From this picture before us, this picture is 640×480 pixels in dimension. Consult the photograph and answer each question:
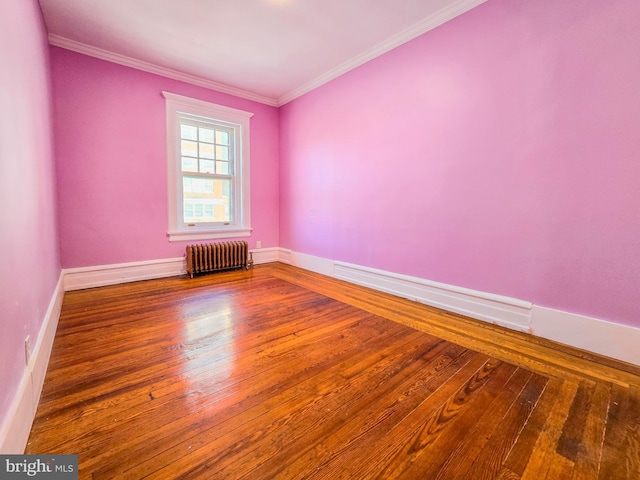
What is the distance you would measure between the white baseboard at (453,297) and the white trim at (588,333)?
10 centimetres

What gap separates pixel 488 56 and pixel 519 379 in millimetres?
2504

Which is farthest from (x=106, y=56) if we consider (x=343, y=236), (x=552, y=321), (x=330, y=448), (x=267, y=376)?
(x=552, y=321)

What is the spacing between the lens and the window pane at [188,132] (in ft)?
13.4

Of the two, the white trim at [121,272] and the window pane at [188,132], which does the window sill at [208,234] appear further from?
the window pane at [188,132]

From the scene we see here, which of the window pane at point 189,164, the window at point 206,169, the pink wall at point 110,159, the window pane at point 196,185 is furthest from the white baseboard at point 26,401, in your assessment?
the window pane at point 189,164

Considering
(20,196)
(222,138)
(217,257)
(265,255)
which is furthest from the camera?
(265,255)

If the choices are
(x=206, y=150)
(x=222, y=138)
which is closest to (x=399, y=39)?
(x=222, y=138)

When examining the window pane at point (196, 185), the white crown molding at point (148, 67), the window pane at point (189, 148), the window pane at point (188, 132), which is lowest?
the window pane at point (196, 185)

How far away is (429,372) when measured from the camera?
69.3 inches

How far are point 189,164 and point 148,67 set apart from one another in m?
1.24

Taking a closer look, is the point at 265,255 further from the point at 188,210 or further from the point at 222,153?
the point at 222,153

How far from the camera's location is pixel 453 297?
2.79 meters

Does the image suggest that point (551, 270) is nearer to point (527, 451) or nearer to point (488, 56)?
point (527, 451)

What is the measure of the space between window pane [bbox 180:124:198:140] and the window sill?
136cm
